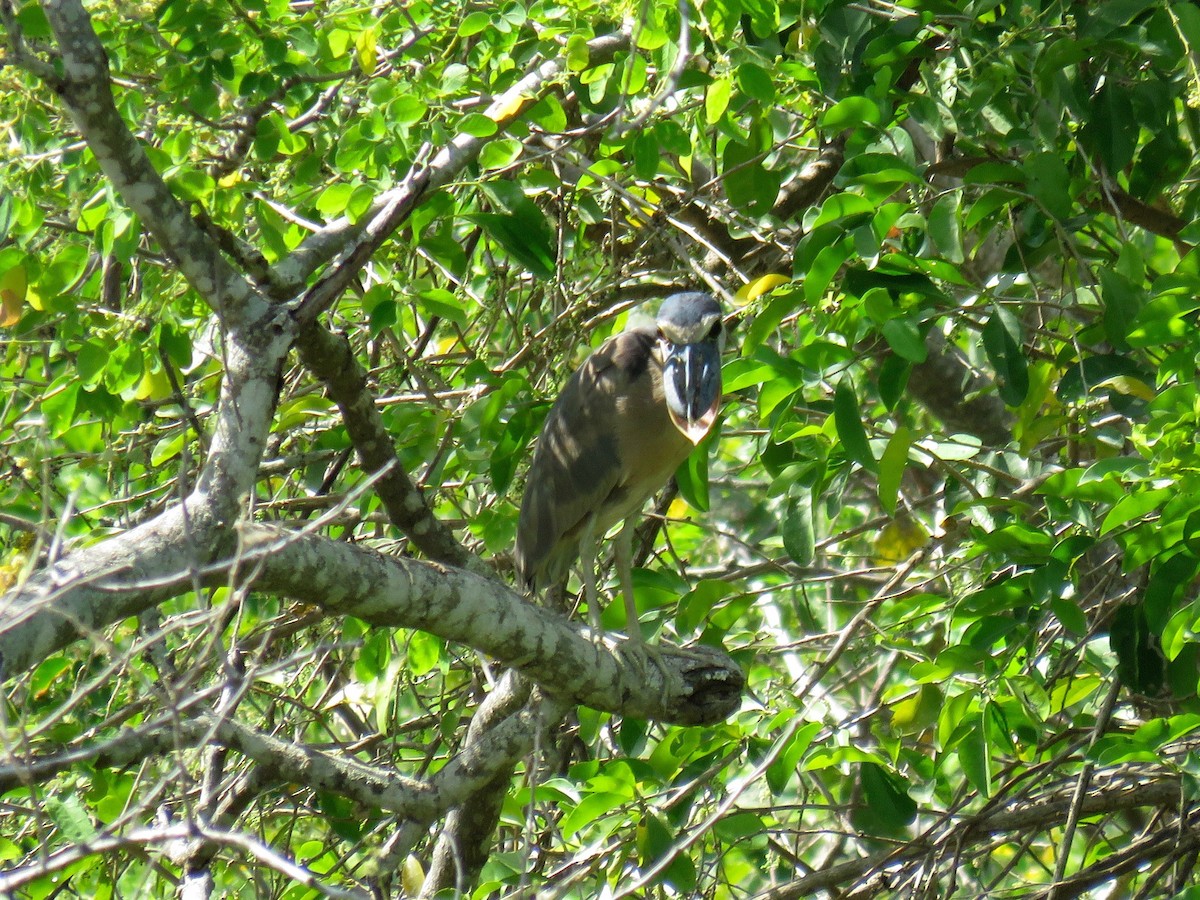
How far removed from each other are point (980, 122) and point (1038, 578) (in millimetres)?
1040

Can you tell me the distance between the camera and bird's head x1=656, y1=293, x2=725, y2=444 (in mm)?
3221

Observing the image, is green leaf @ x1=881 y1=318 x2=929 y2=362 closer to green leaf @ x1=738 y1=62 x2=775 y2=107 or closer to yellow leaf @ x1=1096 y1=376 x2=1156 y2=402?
green leaf @ x1=738 y1=62 x2=775 y2=107

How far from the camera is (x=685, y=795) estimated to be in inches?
110

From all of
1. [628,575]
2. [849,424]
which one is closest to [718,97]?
[849,424]

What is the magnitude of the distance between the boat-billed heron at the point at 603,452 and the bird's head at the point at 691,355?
0.02 m

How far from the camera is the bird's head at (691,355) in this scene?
3.22 meters

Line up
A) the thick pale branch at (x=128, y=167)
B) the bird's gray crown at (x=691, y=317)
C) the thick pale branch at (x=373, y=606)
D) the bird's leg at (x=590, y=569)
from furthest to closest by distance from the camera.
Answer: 1. the bird's leg at (x=590, y=569)
2. the bird's gray crown at (x=691, y=317)
3. the thick pale branch at (x=128, y=167)
4. the thick pale branch at (x=373, y=606)

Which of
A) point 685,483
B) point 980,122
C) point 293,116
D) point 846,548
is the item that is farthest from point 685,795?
point 846,548

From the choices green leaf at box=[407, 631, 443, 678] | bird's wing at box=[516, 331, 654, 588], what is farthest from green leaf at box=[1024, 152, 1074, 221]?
green leaf at box=[407, 631, 443, 678]

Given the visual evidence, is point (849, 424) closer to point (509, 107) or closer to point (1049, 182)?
point (1049, 182)

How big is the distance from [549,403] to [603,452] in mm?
778

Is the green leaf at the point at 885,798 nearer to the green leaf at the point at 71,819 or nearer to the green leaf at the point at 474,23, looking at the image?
the green leaf at the point at 71,819

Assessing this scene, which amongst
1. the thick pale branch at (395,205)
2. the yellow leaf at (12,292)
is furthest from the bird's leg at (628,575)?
the yellow leaf at (12,292)

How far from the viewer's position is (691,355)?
131 inches
